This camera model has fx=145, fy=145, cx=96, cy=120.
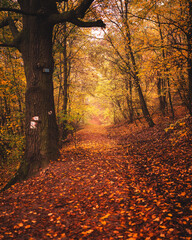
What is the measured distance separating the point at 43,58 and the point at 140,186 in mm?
5657

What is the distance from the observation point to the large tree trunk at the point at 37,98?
18.2 ft

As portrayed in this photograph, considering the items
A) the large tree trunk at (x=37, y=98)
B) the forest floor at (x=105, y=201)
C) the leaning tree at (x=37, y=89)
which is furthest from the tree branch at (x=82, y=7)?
the forest floor at (x=105, y=201)

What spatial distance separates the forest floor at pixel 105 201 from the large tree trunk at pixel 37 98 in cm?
62

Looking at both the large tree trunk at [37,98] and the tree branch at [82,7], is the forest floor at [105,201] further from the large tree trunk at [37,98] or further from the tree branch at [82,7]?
the tree branch at [82,7]

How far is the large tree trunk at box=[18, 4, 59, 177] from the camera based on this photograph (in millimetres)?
5551

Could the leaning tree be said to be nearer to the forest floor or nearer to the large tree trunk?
the large tree trunk

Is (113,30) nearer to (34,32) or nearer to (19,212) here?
(34,32)

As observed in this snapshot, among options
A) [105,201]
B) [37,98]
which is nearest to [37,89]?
[37,98]

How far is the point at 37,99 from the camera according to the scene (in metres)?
5.61

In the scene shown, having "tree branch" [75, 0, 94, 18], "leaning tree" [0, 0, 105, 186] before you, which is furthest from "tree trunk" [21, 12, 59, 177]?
"tree branch" [75, 0, 94, 18]

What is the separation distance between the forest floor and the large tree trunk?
24.4 inches

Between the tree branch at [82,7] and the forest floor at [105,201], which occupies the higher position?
the tree branch at [82,7]

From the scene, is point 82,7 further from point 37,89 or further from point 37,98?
point 37,98

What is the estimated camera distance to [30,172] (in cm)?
549
